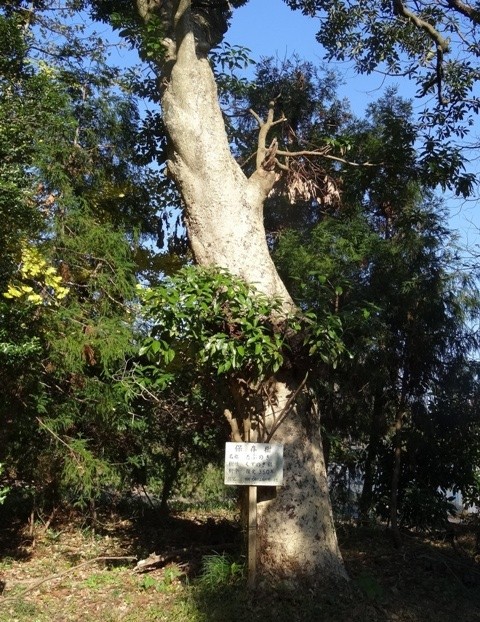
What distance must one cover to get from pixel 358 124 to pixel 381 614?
9128 millimetres

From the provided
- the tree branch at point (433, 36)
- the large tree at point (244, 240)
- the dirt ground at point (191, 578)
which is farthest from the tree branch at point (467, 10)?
the dirt ground at point (191, 578)

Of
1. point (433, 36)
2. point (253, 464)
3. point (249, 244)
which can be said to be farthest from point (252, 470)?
point (433, 36)

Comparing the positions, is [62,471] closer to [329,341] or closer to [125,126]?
[329,341]

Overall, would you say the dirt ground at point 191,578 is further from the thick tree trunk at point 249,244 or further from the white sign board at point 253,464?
the white sign board at point 253,464

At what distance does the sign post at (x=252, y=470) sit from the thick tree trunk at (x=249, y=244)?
0.65 ft

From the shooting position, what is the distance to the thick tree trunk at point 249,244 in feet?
24.3

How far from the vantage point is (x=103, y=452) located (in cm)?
972

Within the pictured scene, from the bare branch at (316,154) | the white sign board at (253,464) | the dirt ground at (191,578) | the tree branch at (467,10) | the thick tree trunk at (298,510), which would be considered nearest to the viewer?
the dirt ground at (191,578)

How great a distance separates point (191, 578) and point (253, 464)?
155 cm

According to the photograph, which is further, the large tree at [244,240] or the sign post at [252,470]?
the large tree at [244,240]

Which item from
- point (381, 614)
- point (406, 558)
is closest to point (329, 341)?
point (381, 614)

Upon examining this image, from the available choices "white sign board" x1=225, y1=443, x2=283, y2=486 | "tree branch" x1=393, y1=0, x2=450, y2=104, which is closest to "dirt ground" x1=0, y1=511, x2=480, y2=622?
"white sign board" x1=225, y1=443, x2=283, y2=486

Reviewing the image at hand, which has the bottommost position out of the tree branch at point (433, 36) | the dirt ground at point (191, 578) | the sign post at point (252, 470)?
the dirt ground at point (191, 578)

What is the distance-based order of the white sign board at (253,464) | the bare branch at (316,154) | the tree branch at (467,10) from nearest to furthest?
the white sign board at (253,464), the bare branch at (316,154), the tree branch at (467,10)
